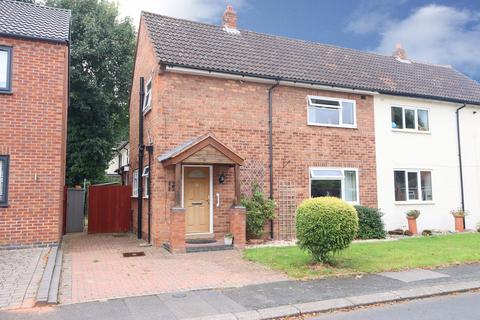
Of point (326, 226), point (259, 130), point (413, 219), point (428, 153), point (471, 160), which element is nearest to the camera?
point (326, 226)

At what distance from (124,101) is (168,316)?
66.6 ft

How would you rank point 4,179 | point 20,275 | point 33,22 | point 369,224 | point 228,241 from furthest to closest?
point 369,224, point 33,22, point 228,241, point 4,179, point 20,275

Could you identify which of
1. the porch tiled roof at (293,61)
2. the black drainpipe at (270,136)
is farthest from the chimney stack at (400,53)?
the black drainpipe at (270,136)

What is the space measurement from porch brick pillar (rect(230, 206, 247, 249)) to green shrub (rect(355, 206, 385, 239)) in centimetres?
433

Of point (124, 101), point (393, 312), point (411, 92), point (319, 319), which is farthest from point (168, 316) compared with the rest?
point (124, 101)

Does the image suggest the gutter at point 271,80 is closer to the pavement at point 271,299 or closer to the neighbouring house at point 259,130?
the neighbouring house at point 259,130

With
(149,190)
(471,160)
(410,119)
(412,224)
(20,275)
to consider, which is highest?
(410,119)

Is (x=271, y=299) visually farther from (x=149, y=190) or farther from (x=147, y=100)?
(x=147, y=100)

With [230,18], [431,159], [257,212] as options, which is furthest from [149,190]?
[431,159]

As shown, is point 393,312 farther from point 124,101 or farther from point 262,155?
point 124,101

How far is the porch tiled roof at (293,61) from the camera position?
13.3 meters

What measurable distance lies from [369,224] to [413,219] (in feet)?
7.83

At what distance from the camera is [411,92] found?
1606 cm

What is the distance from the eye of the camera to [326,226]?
831 cm
